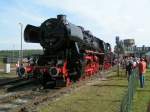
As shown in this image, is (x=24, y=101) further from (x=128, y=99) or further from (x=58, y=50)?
(x=58, y=50)

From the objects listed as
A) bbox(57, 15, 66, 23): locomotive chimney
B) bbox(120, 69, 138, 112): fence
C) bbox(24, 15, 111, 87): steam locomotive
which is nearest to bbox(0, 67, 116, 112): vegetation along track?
bbox(24, 15, 111, 87): steam locomotive

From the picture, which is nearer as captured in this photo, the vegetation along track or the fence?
the fence

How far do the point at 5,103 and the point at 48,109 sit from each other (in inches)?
108

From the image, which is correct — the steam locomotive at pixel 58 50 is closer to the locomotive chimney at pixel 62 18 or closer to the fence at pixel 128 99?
the locomotive chimney at pixel 62 18

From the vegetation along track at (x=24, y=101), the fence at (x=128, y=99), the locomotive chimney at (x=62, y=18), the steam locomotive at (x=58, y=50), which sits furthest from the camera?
the locomotive chimney at (x=62, y=18)

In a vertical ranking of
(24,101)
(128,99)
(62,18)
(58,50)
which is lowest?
(24,101)

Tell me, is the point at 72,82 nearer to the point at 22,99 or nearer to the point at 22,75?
the point at 22,75

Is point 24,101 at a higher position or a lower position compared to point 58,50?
lower

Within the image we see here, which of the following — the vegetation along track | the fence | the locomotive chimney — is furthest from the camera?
the locomotive chimney

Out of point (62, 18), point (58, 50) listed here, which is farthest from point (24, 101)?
point (62, 18)

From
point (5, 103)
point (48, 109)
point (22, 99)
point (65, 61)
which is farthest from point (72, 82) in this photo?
point (48, 109)

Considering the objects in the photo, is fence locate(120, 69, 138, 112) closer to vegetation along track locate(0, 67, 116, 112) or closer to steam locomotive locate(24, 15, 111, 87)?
vegetation along track locate(0, 67, 116, 112)

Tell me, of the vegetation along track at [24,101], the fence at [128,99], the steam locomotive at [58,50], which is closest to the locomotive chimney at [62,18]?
the steam locomotive at [58,50]

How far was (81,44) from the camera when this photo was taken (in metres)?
25.0
